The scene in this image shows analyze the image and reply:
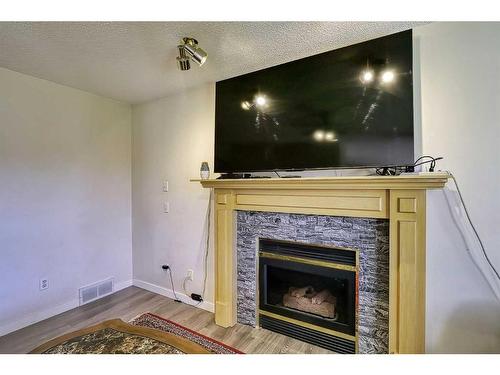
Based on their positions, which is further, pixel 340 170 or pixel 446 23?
pixel 340 170

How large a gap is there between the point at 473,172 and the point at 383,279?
853 mm

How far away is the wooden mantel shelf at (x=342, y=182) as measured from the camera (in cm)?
127

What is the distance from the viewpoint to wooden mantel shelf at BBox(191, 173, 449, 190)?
50.0 inches

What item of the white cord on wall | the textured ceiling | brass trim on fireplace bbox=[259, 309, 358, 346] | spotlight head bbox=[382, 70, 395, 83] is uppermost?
the textured ceiling

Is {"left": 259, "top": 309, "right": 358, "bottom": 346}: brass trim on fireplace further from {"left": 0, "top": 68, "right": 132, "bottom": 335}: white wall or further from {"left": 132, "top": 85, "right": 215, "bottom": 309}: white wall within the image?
{"left": 0, "top": 68, "right": 132, "bottom": 335}: white wall

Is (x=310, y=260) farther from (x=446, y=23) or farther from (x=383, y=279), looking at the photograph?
(x=446, y=23)

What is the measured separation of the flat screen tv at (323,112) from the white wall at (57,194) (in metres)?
1.49

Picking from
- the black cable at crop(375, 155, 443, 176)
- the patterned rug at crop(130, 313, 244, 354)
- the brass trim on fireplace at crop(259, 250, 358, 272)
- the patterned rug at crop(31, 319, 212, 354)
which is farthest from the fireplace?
the patterned rug at crop(31, 319, 212, 354)

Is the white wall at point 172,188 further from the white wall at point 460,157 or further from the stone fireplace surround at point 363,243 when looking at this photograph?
the white wall at point 460,157

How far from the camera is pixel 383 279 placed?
1529mm

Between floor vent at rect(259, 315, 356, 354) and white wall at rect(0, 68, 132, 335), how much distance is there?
194 cm

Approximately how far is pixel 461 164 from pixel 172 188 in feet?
8.09

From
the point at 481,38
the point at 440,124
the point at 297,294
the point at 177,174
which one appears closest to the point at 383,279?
the point at 297,294
